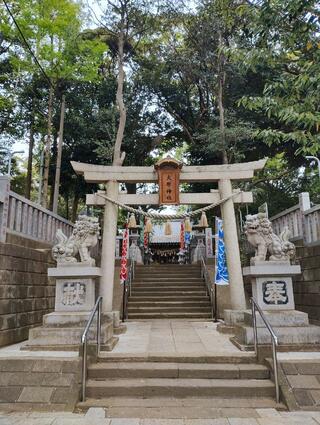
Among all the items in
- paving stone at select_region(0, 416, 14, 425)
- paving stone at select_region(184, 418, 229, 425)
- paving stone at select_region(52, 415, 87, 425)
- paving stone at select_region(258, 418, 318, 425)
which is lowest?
paving stone at select_region(184, 418, 229, 425)

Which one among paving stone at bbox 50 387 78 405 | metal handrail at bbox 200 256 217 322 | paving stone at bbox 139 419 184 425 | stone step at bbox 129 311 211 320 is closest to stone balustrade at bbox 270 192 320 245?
metal handrail at bbox 200 256 217 322

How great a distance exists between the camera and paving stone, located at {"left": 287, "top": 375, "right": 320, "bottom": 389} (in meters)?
4.47

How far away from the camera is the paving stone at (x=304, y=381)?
4.47m

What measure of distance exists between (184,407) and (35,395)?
189 cm

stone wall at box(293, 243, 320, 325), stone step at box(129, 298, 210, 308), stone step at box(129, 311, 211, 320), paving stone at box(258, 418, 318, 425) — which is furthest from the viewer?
stone step at box(129, 298, 210, 308)

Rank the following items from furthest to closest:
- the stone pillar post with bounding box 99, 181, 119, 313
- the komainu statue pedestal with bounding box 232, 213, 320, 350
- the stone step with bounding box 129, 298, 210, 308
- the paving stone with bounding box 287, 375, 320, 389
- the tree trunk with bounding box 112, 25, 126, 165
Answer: the tree trunk with bounding box 112, 25, 126, 165
the stone step with bounding box 129, 298, 210, 308
the stone pillar post with bounding box 99, 181, 119, 313
the komainu statue pedestal with bounding box 232, 213, 320, 350
the paving stone with bounding box 287, 375, 320, 389

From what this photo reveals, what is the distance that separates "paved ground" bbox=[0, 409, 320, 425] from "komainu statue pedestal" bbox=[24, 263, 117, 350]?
1658 mm

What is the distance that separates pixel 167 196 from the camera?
338 inches

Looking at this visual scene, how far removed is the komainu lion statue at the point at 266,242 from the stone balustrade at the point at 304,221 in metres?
1.66

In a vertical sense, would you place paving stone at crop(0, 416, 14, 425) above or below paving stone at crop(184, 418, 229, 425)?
above

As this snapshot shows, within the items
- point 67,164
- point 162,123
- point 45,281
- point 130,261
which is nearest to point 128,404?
point 45,281

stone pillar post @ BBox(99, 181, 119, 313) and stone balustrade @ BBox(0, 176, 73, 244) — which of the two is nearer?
stone balustrade @ BBox(0, 176, 73, 244)

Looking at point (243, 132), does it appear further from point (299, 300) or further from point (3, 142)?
point (3, 142)

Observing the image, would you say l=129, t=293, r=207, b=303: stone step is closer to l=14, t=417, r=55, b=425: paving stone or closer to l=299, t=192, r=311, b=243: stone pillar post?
l=299, t=192, r=311, b=243: stone pillar post
